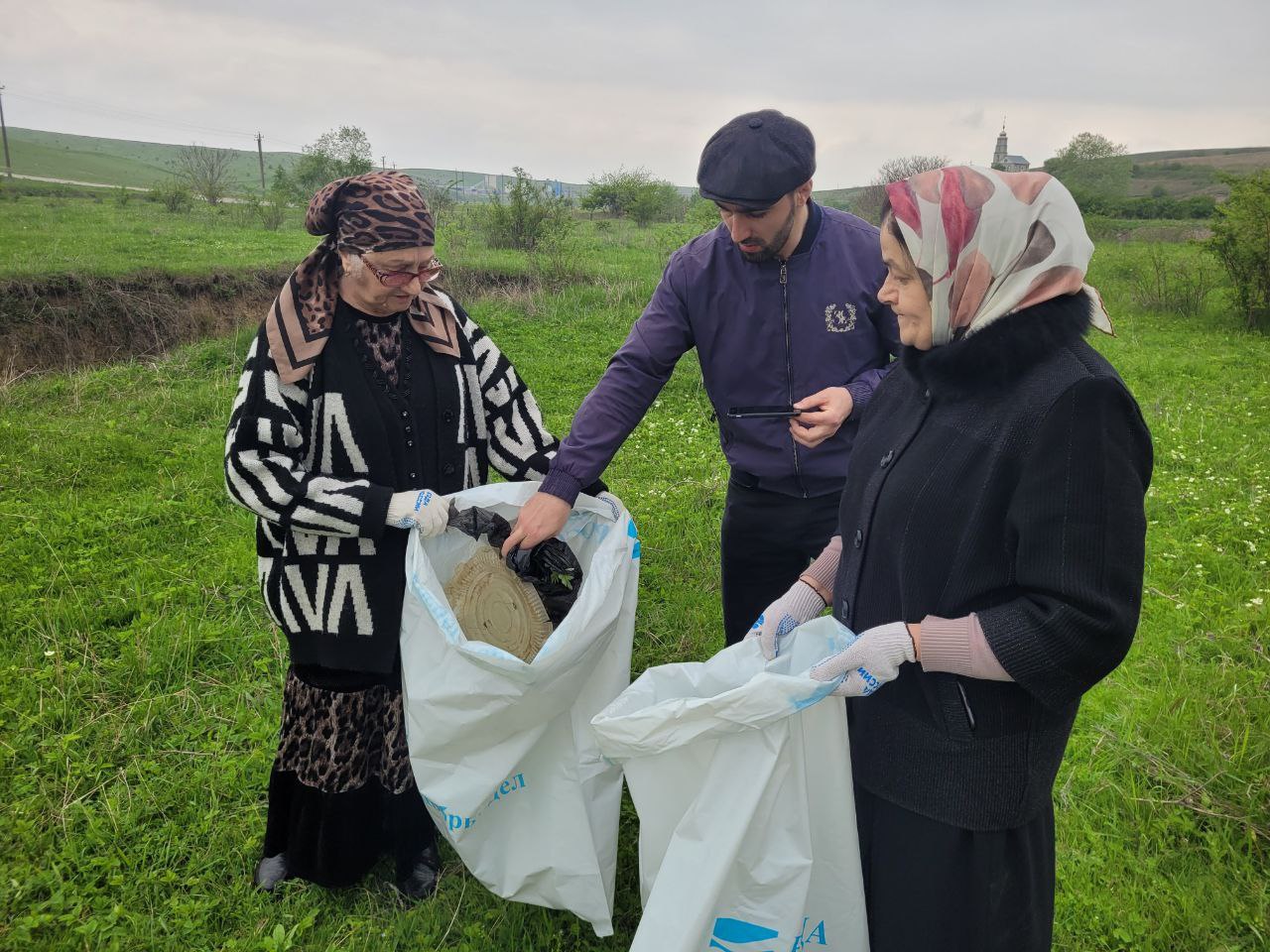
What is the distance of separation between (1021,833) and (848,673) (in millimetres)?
393

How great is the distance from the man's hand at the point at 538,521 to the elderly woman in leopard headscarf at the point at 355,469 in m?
0.18

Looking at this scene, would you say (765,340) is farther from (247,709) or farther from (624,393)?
(247,709)

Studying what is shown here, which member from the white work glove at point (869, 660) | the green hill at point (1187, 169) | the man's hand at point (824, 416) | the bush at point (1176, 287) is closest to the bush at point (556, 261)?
the bush at point (1176, 287)

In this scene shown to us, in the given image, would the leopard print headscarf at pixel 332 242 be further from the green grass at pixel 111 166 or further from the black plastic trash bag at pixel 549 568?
the green grass at pixel 111 166

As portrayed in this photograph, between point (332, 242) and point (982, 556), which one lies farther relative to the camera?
point (332, 242)

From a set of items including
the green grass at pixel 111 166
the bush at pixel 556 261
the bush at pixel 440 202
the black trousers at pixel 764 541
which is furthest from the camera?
the green grass at pixel 111 166

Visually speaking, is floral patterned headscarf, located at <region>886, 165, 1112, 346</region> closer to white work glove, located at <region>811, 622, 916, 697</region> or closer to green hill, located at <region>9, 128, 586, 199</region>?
white work glove, located at <region>811, 622, 916, 697</region>

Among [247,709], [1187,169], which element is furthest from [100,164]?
[247,709]

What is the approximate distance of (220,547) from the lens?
436 centimetres

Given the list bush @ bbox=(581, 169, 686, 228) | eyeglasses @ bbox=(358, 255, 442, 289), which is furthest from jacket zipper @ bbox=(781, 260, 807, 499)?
bush @ bbox=(581, 169, 686, 228)

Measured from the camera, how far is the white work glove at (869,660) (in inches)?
53.4

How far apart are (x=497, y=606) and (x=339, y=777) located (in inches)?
25.1

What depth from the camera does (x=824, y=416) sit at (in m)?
2.00

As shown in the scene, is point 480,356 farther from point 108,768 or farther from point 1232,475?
point 1232,475
